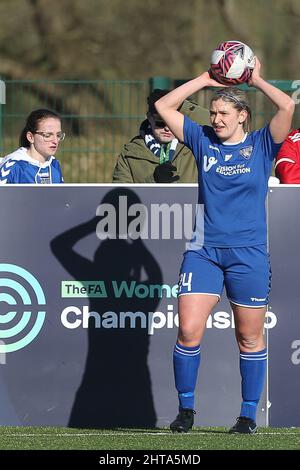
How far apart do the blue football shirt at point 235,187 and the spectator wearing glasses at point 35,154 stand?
5.53 feet

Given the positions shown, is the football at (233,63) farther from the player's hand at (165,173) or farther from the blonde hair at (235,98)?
the player's hand at (165,173)

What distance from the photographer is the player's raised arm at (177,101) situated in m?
8.31

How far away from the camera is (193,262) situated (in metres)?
8.34

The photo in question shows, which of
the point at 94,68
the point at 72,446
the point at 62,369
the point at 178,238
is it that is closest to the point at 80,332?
the point at 62,369

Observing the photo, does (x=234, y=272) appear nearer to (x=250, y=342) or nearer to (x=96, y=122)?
(x=250, y=342)

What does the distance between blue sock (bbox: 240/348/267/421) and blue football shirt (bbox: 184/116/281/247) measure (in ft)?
2.54

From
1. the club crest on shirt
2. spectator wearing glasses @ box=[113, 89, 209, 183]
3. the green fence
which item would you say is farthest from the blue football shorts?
the green fence

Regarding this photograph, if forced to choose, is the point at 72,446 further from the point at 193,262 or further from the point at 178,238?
the point at 178,238

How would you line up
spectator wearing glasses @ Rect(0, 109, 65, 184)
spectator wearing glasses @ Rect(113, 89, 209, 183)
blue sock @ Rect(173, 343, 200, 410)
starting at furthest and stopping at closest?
spectator wearing glasses @ Rect(113, 89, 209, 183)
spectator wearing glasses @ Rect(0, 109, 65, 184)
blue sock @ Rect(173, 343, 200, 410)

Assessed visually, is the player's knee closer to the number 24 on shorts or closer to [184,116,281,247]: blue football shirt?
the number 24 on shorts

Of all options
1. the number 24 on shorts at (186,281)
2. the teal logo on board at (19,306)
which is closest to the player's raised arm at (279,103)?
the number 24 on shorts at (186,281)

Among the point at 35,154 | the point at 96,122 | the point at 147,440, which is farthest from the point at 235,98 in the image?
the point at 96,122

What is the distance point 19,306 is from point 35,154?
1.17 metres

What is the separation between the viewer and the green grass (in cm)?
780
